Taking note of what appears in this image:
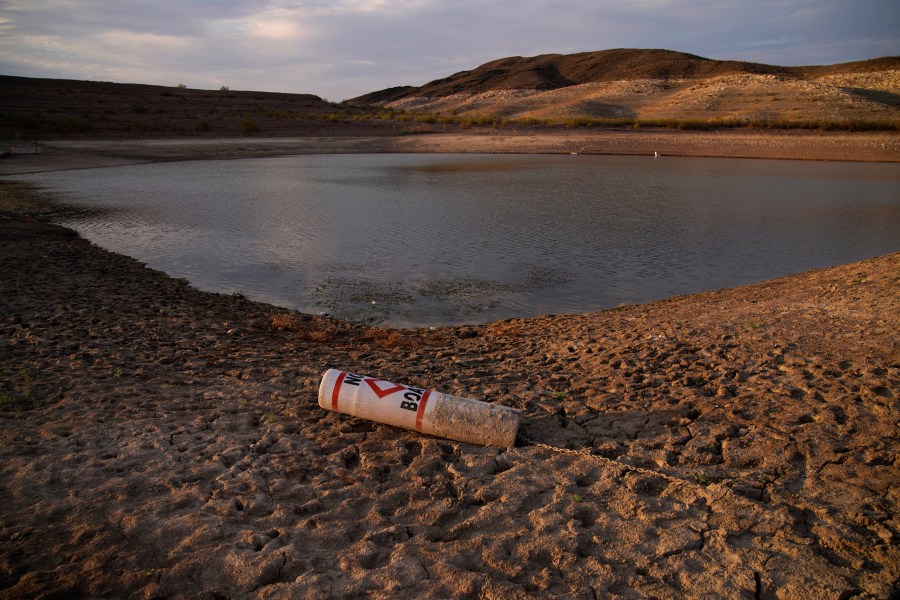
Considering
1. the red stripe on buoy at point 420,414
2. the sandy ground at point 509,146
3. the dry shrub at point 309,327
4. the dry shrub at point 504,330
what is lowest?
the dry shrub at point 504,330

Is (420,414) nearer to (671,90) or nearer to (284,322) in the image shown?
(284,322)

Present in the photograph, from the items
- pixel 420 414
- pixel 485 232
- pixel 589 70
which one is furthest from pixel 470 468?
pixel 589 70

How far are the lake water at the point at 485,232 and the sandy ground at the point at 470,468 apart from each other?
3.18 m

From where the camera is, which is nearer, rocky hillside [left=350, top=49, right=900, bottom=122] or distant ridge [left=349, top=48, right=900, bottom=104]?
rocky hillside [left=350, top=49, right=900, bottom=122]

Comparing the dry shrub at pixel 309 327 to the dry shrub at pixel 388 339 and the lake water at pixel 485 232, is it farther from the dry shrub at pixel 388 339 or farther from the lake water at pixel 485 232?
the lake water at pixel 485 232

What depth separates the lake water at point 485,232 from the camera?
33.8 feet

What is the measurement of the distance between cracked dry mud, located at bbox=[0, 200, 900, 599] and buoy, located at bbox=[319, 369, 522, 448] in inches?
4.5

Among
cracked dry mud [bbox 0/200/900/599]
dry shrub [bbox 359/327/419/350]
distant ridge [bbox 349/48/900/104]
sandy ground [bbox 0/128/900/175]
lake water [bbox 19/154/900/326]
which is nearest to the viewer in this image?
cracked dry mud [bbox 0/200/900/599]

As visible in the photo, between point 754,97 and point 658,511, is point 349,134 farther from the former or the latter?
point 658,511

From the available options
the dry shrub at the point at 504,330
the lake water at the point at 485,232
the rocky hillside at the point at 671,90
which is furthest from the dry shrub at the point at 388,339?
the rocky hillside at the point at 671,90

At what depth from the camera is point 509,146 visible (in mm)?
36531

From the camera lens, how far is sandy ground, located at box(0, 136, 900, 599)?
10.4 feet

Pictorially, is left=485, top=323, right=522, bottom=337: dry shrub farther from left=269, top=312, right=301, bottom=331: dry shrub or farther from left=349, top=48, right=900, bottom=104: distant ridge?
left=349, top=48, right=900, bottom=104: distant ridge

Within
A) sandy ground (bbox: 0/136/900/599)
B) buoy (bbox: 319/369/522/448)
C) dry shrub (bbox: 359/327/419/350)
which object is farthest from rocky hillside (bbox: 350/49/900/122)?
buoy (bbox: 319/369/522/448)
